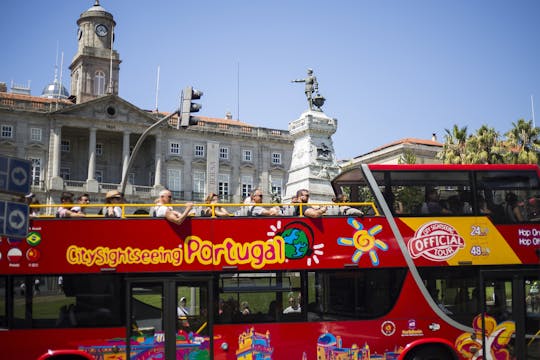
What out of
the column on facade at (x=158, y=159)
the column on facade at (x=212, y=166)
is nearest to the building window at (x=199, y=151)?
the column on facade at (x=212, y=166)

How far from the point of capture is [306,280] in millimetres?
10664

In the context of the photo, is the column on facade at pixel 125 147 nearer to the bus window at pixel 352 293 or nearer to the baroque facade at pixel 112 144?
the baroque facade at pixel 112 144

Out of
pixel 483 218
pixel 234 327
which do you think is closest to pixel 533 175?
pixel 483 218

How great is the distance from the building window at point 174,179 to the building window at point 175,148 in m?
2.19

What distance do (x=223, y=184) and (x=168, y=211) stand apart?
66.2 m

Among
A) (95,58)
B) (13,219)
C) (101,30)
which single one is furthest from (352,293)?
(101,30)

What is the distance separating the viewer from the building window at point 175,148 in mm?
75062

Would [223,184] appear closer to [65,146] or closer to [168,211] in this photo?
[65,146]

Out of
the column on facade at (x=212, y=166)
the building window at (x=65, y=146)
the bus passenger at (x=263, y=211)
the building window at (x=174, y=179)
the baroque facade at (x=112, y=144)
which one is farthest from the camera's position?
the column on facade at (x=212, y=166)

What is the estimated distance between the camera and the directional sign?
6875 mm

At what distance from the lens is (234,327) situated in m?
10.5

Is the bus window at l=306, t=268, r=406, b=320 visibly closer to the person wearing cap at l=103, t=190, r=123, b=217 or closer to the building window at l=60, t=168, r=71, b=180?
the person wearing cap at l=103, t=190, r=123, b=217

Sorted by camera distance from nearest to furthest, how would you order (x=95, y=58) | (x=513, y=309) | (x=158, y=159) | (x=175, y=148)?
(x=513, y=309), (x=158, y=159), (x=175, y=148), (x=95, y=58)

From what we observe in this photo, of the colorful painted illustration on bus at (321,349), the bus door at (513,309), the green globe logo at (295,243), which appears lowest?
the colorful painted illustration on bus at (321,349)
